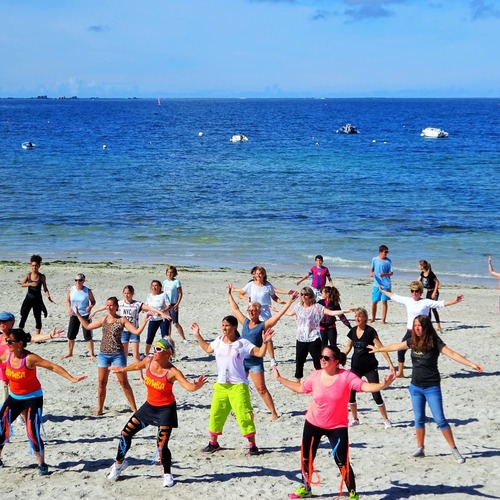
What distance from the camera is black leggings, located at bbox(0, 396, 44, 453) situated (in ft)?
28.3

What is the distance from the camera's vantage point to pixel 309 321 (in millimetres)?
11711

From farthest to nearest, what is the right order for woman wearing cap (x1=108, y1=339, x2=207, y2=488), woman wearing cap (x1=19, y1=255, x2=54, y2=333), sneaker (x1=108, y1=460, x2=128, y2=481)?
woman wearing cap (x1=19, y1=255, x2=54, y2=333) < sneaker (x1=108, y1=460, x2=128, y2=481) < woman wearing cap (x1=108, y1=339, x2=207, y2=488)

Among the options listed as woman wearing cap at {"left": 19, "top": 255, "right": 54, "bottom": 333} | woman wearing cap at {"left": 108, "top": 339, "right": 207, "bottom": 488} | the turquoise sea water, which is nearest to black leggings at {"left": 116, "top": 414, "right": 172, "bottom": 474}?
woman wearing cap at {"left": 108, "top": 339, "right": 207, "bottom": 488}

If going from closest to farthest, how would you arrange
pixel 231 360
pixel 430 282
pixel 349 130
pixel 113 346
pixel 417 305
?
pixel 231 360
pixel 113 346
pixel 417 305
pixel 430 282
pixel 349 130

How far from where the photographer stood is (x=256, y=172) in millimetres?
58250

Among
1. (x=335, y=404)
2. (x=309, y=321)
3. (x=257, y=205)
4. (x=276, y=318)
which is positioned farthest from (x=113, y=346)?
(x=257, y=205)

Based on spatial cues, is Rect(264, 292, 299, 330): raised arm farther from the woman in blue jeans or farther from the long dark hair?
the long dark hair

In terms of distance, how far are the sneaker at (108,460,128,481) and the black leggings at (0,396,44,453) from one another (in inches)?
33.6

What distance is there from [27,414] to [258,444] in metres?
2.96

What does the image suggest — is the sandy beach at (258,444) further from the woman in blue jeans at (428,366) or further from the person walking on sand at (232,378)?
the woman in blue jeans at (428,366)

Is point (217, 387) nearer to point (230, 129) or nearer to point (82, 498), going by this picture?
point (82, 498)

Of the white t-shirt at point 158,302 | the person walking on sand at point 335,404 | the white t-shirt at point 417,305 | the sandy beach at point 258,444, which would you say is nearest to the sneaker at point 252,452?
the sandy beach at point 258,444

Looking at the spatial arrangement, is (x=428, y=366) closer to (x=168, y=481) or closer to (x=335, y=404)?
(x=335, y=404)

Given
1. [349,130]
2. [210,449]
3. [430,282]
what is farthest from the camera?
[349,130]
